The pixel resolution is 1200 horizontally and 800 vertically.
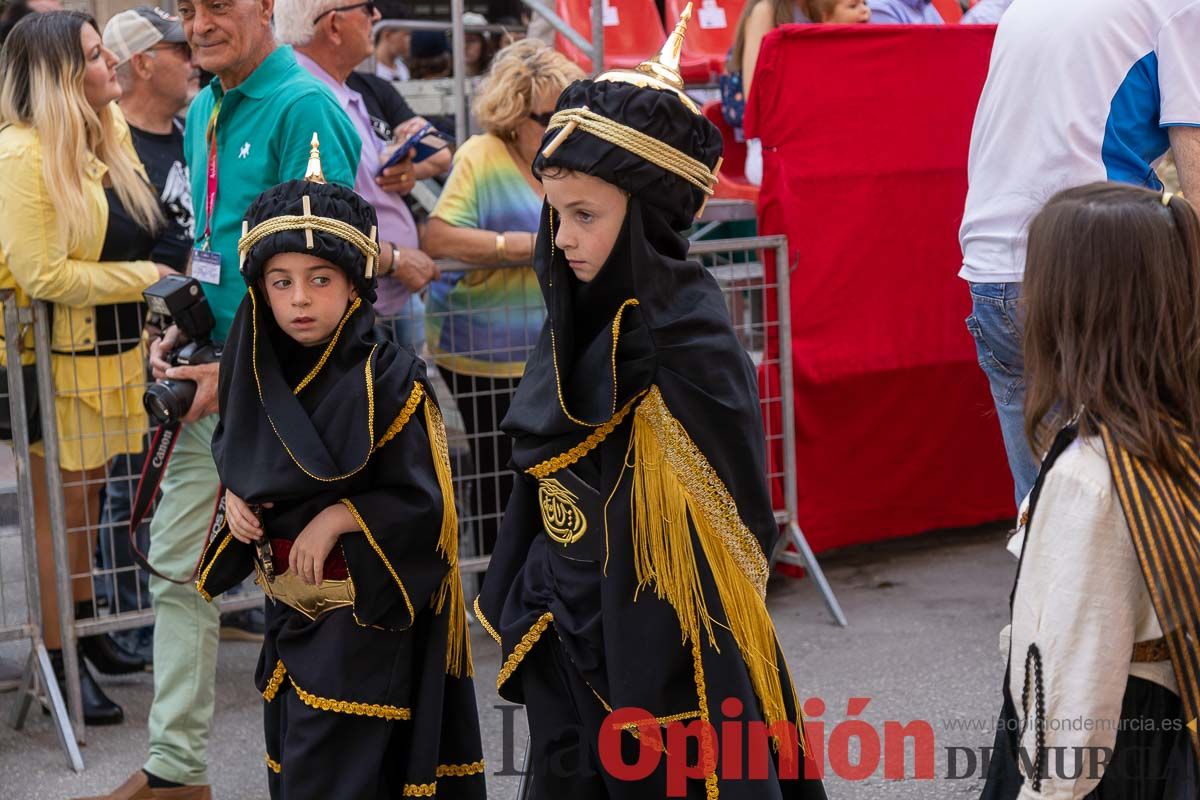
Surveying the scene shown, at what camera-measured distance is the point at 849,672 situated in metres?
4.80

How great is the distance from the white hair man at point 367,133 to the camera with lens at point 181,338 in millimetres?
833

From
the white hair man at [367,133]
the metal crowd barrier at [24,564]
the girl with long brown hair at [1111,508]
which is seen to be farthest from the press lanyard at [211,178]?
the girl with long brown hair at [1111,508]

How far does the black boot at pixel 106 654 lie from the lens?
4.86 m

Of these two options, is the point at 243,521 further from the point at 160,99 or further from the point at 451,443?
the point at 160,99

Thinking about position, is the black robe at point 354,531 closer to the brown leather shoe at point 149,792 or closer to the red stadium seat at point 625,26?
the brown leather shoe at point 149,792

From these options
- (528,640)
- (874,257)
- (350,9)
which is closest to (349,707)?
(528,640)

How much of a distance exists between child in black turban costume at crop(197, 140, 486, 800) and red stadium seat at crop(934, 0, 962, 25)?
16.3 ft

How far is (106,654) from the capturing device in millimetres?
4879

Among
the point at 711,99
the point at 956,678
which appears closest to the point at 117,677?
the point at 956,678

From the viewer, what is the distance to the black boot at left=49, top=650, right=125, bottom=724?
454 cm

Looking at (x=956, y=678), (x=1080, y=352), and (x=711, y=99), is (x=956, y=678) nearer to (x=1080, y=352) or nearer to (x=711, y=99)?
(x=1080, y=352)

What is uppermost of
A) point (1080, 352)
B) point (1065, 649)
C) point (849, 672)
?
point (1080, 352)

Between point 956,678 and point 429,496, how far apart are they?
2.21m

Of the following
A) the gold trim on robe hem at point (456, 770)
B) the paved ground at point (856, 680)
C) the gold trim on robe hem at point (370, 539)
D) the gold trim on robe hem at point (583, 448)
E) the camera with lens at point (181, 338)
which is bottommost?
the paved ground at point (856, 680)
